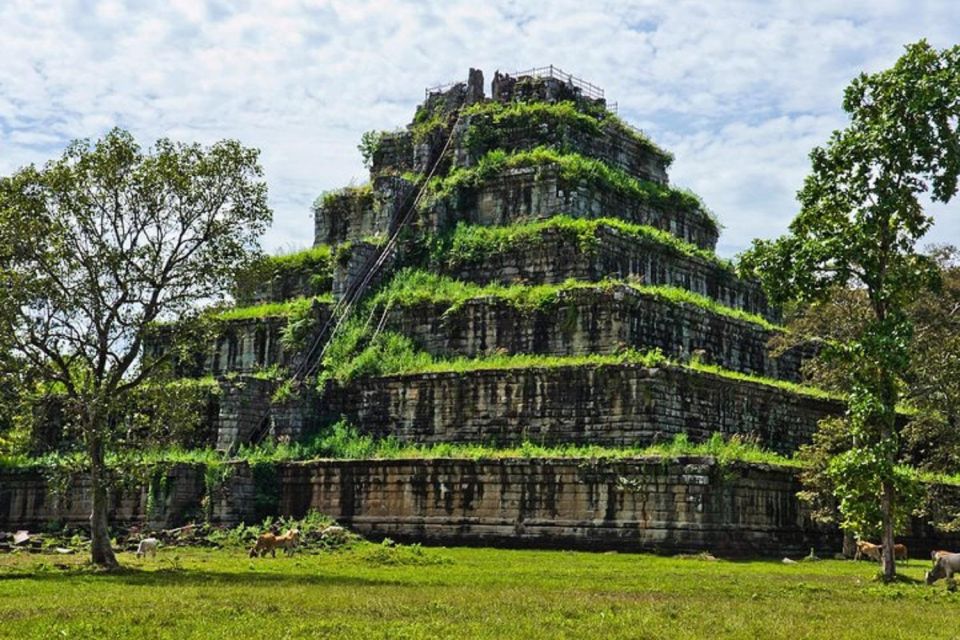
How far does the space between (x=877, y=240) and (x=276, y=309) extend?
28.0 metres

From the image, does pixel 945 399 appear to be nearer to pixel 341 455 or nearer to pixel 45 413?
pixel 341 455

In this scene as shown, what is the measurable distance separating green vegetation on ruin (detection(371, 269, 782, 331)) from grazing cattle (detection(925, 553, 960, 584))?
15.1 meters

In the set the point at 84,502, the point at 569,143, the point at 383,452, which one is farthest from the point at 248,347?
the point at 569,143

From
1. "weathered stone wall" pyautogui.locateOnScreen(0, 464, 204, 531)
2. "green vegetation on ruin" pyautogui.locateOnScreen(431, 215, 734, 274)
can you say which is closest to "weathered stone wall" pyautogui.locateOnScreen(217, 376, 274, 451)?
"weathered stone wall" pyautogui.locateOnScreen(0, 464, 204, 531)

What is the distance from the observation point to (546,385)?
38469 mm

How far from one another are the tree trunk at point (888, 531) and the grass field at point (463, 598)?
1.68ft

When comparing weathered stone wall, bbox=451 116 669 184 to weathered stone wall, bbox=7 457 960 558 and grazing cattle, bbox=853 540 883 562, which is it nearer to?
weathered stone wall, bbox=7 457 960 558

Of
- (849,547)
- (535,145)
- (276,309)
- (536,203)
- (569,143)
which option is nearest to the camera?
(849,547)

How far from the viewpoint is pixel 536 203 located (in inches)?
1763

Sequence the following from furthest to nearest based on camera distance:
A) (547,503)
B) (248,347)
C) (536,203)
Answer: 1. (248,347)
2. (536,203)
3. (547,503)

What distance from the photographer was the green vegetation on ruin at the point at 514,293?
40.2 meters

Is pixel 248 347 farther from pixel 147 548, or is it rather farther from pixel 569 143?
pixel 569 143

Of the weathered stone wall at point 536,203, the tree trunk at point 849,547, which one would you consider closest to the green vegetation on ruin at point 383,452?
the tree trunk at point 849,547

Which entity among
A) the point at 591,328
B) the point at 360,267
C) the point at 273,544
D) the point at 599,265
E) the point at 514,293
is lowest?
the point at 273,544
